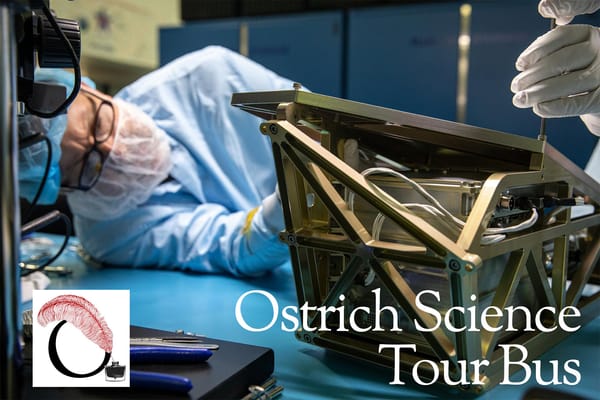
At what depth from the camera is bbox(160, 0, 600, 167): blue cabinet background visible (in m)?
1.67

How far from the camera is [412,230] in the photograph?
0.41m

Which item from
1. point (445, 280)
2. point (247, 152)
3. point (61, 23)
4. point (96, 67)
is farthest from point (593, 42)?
point (96, 67)

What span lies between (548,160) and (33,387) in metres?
0.48

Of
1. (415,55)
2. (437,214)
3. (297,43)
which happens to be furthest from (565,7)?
(297,43)

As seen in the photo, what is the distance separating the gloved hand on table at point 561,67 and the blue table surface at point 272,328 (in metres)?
0.27

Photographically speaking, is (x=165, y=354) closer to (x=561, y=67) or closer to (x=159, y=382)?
(x=159, y=382)

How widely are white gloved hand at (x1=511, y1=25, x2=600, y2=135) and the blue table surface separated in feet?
0.87

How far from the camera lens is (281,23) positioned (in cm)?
196

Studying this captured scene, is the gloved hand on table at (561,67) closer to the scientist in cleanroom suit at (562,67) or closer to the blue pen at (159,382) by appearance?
the scientist in cleanroom suit at (562,67)

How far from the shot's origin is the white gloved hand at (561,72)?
22.4 inches

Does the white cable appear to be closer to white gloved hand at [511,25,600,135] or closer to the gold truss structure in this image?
the gold truss structure

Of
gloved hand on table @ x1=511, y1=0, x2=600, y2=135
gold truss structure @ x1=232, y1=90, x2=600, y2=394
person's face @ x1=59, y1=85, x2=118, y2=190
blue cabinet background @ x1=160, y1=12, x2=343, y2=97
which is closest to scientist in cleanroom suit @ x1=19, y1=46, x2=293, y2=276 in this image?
person's face @ x1=59, y1=85, x2=118, y2=190

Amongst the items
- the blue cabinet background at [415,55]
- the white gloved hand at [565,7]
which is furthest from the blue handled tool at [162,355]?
the blue cabinet background at [415,55]

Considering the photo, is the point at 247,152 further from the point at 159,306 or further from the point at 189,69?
the point at 159,306
